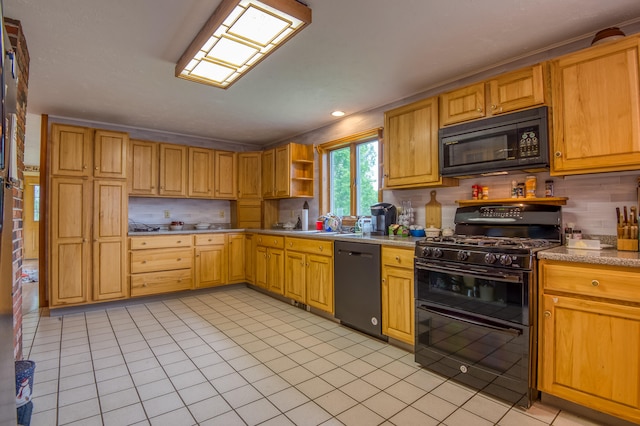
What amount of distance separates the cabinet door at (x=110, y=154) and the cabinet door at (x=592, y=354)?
4.50 metres

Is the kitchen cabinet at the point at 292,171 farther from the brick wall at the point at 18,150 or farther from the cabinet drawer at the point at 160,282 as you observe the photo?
the brick wall at the point at 18,150

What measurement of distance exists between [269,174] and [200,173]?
3.37ft

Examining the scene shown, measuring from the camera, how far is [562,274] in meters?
1.87

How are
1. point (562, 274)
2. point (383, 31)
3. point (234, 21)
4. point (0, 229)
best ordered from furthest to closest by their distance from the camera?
point (383, 31) < point (234, 21) < point (562, 274) < point (0, 229)

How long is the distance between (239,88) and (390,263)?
2.19m

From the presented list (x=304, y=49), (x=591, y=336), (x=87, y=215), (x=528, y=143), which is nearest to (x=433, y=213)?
(x=528, y=143)

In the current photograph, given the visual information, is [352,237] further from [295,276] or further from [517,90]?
[517,90]

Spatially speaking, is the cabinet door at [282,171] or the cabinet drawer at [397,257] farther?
the cabinet door at [282,171]

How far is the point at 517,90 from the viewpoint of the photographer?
234cm

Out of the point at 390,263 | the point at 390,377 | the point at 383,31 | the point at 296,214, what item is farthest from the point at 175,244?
the point at 383,31

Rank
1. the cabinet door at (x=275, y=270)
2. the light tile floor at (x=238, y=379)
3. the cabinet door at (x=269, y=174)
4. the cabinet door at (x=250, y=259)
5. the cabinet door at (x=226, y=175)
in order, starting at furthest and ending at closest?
the cabinet door at (x=226, y=175), the cabinet door at (x=269, y=174), the cabinet door at (x=250, y=259), the cabinet door at (x=275, y=270), the light tile floor at (x=238, y=379)

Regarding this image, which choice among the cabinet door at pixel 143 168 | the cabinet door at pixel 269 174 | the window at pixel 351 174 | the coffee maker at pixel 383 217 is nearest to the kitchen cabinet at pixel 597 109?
the coffee maker at pixel 383 217

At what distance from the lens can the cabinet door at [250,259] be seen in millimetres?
4758

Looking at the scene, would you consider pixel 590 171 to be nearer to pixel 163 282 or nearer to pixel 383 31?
pixel 383 31
